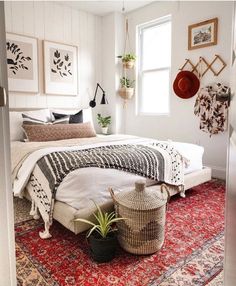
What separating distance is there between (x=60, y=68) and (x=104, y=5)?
4.29 ft

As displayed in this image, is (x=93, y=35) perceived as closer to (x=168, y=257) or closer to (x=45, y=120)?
(x=45, y=120)

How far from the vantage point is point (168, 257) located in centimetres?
171

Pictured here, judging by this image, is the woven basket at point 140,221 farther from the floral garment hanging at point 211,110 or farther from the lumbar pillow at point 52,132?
the floral garment hanging at point 211,110

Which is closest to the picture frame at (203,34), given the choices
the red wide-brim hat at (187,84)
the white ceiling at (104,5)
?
the red wide-brim hat at (187,84)

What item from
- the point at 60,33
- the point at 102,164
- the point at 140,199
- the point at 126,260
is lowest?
the point at 126,260

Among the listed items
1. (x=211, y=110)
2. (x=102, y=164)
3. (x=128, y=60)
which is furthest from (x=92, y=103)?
(x=102, y=164)

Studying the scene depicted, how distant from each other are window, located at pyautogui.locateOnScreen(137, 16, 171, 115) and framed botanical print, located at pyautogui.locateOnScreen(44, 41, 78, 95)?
1.21 m

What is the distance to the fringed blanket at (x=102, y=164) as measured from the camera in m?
1.97

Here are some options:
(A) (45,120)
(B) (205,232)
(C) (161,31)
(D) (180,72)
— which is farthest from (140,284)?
(C) (161,31)

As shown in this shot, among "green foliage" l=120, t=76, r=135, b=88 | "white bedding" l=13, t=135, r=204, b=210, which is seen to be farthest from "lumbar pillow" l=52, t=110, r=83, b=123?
"white bedding" l=13, t=135, r=204, b=210

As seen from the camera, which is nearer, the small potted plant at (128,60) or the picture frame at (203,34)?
the picture frame at (203,34)

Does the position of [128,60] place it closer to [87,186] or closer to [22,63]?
[22,63]

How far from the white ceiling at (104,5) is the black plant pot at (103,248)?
3846mm

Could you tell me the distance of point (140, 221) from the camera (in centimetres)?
168
